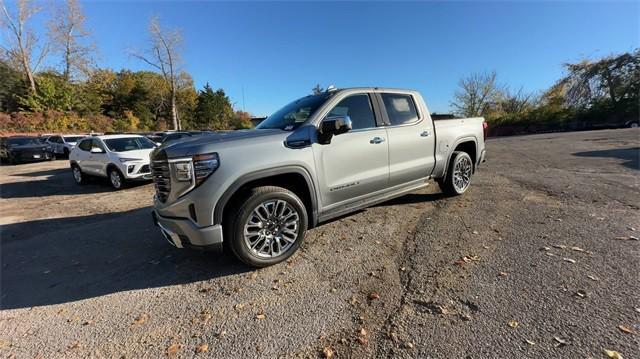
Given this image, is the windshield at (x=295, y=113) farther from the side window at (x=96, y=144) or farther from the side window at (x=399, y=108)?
the side window at (x=96, y=144)

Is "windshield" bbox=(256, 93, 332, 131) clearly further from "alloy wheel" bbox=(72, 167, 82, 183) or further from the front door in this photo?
"alloy wheel" bbox=(72, 167, 82, 183)

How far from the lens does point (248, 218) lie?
3.21 m

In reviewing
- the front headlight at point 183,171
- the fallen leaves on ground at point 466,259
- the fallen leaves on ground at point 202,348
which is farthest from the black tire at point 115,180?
the fallen leaves on ground at point 466,259

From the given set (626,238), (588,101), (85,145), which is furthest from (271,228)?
(588,101)

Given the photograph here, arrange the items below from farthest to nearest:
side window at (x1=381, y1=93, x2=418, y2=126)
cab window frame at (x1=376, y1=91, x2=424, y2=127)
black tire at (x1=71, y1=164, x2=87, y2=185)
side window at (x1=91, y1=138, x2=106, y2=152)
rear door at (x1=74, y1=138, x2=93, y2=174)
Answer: black tire at (x1=71, y1=164, x2=87, y2=185)
rear door at (x1=74, y1=138, x2=93, y2=174)
side window at (x1=91, y1=138, x2=106, y2=152)
side window at (x1=381, y1=93, x2=418, y2=126)
cab window frame at (x1=376, y1=91, x2=424, y2=127)

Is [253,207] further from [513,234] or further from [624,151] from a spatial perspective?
[624,151]

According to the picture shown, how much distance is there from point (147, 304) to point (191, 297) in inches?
15.0

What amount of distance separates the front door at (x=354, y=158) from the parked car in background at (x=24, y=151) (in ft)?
69.8

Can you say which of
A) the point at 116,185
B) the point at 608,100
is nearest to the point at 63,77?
the point at 116,185

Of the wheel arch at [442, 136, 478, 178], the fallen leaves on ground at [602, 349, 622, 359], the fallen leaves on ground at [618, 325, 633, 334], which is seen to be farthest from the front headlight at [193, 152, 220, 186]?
the wheel arch at [442, 136, 478, 178]

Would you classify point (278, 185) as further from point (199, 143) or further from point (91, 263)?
point (91, 263)

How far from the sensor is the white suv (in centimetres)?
870

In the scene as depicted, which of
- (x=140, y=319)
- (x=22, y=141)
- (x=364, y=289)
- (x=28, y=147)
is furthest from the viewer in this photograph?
(x=22, y=141)

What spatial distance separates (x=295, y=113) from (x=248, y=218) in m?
1.64
